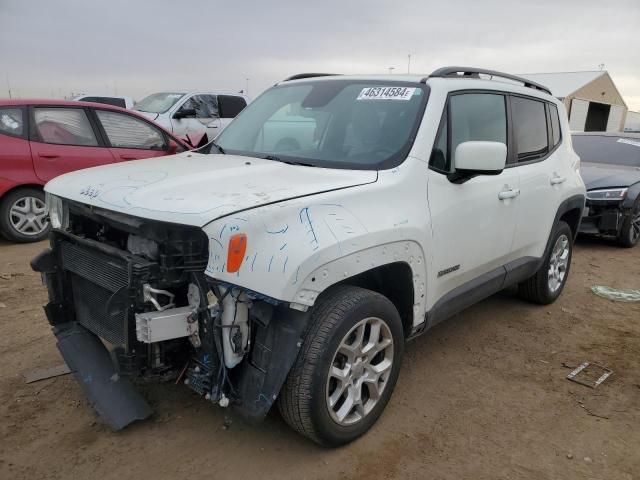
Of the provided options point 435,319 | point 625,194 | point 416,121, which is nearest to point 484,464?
point 435,319

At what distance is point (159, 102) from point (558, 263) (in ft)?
31.2

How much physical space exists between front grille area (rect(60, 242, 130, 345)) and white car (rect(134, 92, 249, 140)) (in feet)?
26.5

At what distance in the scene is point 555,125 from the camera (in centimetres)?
451

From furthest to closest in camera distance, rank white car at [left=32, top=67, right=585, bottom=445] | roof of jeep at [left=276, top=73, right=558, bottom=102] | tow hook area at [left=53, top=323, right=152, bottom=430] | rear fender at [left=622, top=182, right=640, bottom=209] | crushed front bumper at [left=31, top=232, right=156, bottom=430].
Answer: rear fender at [left=622, top=182, right=640, bottom=209] < roof of jeep at [left=276, top=73, right=558, bottom=102] < tow hook area at [left=53, top=323, right=152, bottom=430] < crushed front bumper at [left=31, top=232, right=156, bottom=430] < white car at [left=32, top=67, right=585, bottom=445]

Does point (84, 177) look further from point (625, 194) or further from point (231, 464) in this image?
point (625, 194)

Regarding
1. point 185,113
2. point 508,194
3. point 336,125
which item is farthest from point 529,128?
point 185,113

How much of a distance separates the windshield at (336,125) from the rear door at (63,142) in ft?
11.0

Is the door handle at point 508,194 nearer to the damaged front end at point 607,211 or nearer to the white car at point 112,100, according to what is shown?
the damaged front end at point 607,211

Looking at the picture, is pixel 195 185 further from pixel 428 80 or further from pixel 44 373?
pixel 44 373

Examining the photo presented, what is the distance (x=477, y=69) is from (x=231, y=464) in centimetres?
291

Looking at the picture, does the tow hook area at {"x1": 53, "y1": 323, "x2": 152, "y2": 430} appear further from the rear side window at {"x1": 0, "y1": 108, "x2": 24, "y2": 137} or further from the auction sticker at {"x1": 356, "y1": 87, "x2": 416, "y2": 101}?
the rear side window at {"x1": 0, "y1": 108, "x2": 24, "y2": 137}

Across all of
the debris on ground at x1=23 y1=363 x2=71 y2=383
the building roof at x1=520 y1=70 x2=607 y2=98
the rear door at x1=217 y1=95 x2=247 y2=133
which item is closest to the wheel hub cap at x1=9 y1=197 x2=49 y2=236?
the debris on ground at x1=23 y1=363 x2=71 y2=383

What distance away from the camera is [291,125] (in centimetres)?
349

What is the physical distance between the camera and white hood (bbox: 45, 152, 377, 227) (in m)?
2.22
